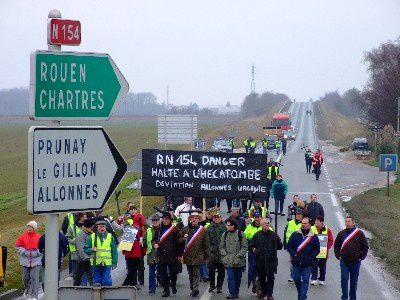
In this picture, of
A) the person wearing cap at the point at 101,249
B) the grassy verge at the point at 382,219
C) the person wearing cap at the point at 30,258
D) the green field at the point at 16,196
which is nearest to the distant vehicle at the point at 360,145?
the green field at the point at 16,196

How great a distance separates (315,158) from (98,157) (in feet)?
120

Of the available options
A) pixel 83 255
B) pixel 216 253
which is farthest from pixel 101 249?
pixel 216 253

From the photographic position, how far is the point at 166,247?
561 inches

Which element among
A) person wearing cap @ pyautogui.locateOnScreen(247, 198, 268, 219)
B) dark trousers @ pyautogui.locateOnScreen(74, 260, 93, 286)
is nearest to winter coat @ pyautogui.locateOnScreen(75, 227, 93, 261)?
dark trousers @ pyautogui.locateOnScreen(74, 260, 93, 286)

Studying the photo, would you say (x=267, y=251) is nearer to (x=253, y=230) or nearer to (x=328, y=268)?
(x=253, y=230)

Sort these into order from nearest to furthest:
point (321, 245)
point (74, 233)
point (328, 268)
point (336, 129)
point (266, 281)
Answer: point (74, 233) < point (266, 281) < point (321, 245) < point (328, 268) < point (336, 129)

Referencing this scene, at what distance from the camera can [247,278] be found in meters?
16.1

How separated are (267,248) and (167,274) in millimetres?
2077

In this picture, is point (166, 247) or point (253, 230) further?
point (253, 230)

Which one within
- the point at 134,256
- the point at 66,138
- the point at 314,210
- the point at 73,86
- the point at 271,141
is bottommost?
the point at 134,256

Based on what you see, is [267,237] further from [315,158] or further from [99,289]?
[315,158]

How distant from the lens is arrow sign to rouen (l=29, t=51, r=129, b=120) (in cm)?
407

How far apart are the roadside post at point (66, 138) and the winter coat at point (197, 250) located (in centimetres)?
1006

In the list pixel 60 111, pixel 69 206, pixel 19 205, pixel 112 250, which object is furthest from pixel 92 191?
pixel 19 205
